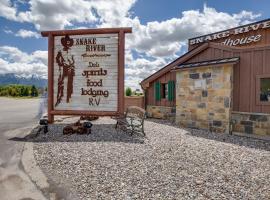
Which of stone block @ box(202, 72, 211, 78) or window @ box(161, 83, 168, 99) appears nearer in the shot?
stone block @ box(202, 72, 211, 78)

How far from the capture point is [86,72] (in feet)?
31.8

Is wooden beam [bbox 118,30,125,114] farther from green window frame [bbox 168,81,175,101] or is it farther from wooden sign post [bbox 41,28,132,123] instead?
green window frame [bbox 168,81,175,101]

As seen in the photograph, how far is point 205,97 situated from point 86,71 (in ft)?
17.7

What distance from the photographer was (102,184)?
4.30 meters

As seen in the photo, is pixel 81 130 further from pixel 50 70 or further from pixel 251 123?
pixel 251 123

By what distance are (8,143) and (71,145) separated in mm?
2205

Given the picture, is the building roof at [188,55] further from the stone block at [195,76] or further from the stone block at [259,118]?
the stone block at [259,118]

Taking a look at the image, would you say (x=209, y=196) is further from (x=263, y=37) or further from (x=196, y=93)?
(x=263, y=37)

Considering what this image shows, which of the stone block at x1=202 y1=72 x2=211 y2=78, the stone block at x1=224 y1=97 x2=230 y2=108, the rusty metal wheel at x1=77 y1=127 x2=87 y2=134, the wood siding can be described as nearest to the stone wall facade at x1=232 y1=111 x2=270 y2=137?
the wood siding

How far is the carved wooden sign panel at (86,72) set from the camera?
9.53 meters

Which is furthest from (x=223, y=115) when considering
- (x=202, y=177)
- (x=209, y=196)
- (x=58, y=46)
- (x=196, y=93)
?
(x=58, y=46)

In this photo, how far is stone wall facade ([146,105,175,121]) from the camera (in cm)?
1355

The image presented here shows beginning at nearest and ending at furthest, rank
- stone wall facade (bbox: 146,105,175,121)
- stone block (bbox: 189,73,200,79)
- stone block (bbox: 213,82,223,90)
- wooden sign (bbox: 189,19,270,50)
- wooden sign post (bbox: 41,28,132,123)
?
wooden sign post (bbox: 41,28,132,123)
stone block (bbox: 213,82,223,90)
stone block (bbox: 189,73,200,79)
stone wall facade (bbox: 146,105,175,121)
wooden sign (bbox: 189,19,270,50)

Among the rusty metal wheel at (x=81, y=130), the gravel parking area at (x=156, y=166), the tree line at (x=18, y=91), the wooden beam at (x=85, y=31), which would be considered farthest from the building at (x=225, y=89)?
the tree line at (x=18, y=91)
